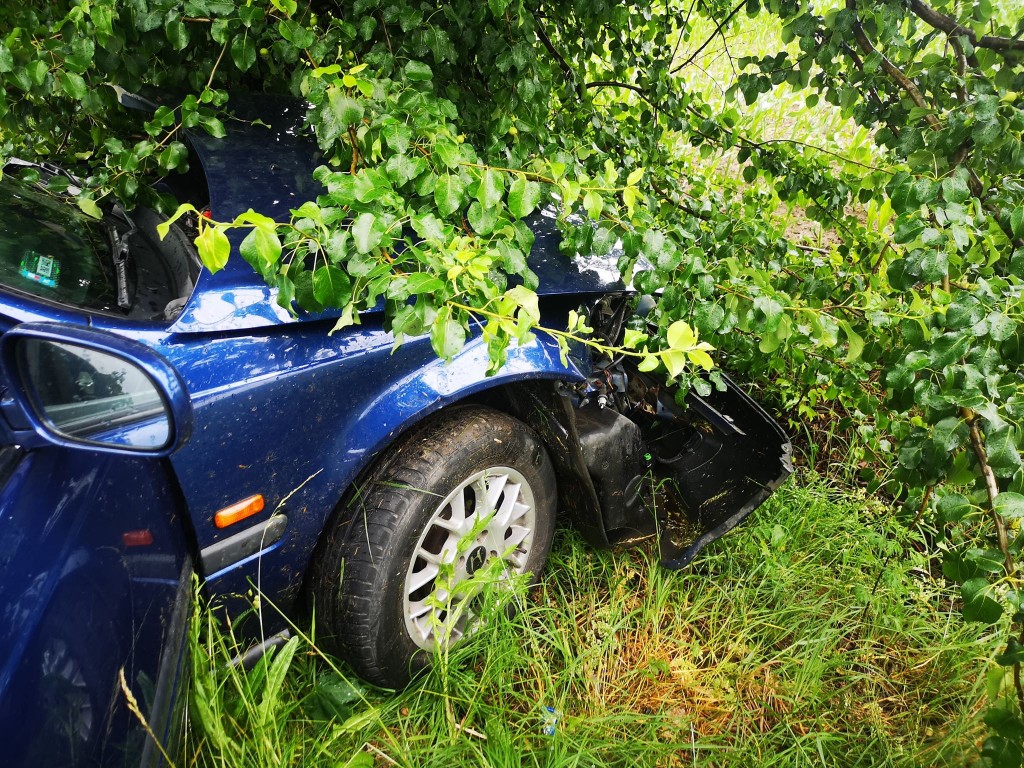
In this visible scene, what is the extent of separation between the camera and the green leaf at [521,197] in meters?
1.22

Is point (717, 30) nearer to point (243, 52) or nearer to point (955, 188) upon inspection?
point (955, 188)

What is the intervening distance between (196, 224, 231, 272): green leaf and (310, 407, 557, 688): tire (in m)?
0.76

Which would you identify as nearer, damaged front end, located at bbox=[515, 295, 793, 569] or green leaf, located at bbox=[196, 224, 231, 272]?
green leaf, located at bbox=[196, 224, 231, 272]

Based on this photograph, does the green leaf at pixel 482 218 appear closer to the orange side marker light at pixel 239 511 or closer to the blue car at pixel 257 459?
the blue car at pixel 257 459

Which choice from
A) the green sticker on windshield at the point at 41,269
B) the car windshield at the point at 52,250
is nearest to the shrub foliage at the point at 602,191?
the car windshield at the point at 52,250

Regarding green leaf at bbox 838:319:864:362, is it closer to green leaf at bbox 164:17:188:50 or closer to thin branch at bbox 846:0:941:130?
thin branch at bbox 846:0:941:130

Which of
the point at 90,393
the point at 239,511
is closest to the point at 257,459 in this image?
the point at 239,511

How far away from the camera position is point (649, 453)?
2.26m

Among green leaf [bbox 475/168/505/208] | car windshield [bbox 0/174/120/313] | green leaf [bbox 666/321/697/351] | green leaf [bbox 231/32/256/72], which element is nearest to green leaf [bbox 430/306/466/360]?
green leaf [bbox 475/168/505/208]

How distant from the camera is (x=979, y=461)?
1286mm

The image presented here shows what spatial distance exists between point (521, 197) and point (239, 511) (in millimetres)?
919

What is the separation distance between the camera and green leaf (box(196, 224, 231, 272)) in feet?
3.06

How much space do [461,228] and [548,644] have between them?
51.0 inches

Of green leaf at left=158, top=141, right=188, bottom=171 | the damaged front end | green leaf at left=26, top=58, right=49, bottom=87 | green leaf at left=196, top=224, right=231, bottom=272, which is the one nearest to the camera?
green leaf at left=196, top=224, right=231, bottom=272
